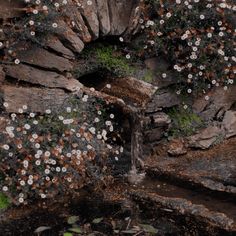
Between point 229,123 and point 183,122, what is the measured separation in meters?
0.66

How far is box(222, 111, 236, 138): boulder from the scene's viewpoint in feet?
24.3

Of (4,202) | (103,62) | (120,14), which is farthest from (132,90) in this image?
(4,202)

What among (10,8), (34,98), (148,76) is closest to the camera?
(10,8)

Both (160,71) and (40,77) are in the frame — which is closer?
(40,77)

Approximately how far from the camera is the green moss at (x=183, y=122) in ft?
23.8

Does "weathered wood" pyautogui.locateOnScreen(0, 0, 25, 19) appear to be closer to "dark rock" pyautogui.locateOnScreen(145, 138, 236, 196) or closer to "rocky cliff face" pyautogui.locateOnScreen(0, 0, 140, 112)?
"rocky cliff face" pyautogui.locateOnScreen(0, 0, 140, 112)

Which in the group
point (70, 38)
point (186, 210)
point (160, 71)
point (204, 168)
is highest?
point (70, 38)

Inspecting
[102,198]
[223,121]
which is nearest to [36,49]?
[102,198]

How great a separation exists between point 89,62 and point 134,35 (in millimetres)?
694

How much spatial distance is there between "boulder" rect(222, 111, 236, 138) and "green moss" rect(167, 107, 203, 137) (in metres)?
0.34

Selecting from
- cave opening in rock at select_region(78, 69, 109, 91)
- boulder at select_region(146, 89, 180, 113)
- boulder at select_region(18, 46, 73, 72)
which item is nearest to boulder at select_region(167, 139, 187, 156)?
boulder at select_region(146, 89, 180, 113)

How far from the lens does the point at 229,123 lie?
745cm

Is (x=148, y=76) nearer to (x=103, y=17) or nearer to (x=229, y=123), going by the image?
(x=103, y=17)

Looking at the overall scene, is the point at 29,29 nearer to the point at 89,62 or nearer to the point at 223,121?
the point at 89,62
